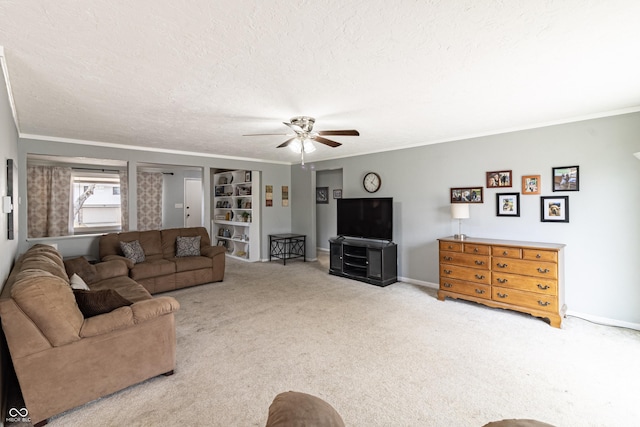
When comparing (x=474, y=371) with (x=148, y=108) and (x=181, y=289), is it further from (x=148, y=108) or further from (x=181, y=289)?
(x=181, y=289)

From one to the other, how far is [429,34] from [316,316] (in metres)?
3.10

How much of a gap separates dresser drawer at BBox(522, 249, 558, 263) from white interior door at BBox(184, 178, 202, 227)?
28.1ft

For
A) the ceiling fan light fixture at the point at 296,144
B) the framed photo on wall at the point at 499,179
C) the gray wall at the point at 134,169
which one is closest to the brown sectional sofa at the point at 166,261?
the gray wall at the point at 134,169

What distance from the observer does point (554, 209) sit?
387 centimetres

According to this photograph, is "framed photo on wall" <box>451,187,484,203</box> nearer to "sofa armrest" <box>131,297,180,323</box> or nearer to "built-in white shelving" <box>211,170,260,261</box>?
"sofa armrest" <box>131,297,180,323</box>

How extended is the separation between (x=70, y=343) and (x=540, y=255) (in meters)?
4.42

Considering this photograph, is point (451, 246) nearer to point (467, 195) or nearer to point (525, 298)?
point (467, 195)

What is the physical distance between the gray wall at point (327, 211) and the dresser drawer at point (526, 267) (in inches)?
195

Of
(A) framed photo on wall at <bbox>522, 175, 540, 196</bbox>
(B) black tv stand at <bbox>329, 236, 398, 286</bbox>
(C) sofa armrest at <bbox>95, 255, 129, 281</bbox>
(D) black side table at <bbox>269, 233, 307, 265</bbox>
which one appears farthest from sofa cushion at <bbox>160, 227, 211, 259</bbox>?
(A) framed photo on wall at <bbox>522, 175, 540, 196</bbox>

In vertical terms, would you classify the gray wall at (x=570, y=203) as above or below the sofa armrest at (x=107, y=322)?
above

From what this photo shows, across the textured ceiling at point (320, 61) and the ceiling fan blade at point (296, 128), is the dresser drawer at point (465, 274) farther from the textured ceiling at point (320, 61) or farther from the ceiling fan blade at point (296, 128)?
the ceiling fan blade at point (296, 128)

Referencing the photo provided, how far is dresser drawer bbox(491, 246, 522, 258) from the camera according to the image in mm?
3707

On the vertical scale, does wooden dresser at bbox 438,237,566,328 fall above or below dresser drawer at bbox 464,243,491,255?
below

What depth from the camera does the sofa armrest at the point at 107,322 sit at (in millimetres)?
2145
